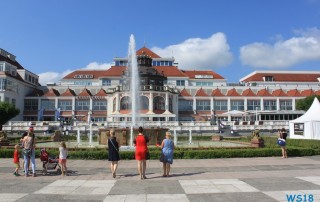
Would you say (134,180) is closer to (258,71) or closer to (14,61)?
(14,61)

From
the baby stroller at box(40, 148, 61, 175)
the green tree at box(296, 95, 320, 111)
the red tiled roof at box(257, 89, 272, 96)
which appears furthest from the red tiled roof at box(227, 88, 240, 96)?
the baby stroller at box(40, 148, 61, 175)

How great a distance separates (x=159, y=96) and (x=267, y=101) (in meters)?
27.7

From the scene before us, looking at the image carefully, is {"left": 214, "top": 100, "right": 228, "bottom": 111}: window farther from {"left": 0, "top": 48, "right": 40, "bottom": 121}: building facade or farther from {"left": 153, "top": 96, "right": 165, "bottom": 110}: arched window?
{"left": 0, "top": 48, "right": 40, "bottom": 121}: building facade

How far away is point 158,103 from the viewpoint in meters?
68.4

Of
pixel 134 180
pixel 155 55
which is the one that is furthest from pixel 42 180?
pixel 155 55

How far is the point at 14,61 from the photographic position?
279 ft

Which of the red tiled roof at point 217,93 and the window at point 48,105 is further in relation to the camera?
the red tiled roof at point 217,93

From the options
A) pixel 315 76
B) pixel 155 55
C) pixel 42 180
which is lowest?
pixel 42 180

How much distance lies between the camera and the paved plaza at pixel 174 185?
9.32 meters

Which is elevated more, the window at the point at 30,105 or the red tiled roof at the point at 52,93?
the red tiled roof at the point at 52,93

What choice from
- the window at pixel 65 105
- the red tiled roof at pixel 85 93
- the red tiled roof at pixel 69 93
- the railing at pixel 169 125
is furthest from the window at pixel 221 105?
the window at pixel 65 105

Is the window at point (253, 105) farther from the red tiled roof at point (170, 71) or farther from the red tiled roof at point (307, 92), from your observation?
the red tiled roof at point (170, 71)

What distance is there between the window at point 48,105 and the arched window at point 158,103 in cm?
2586

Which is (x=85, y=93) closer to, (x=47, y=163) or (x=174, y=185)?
(x=47, y=163)
